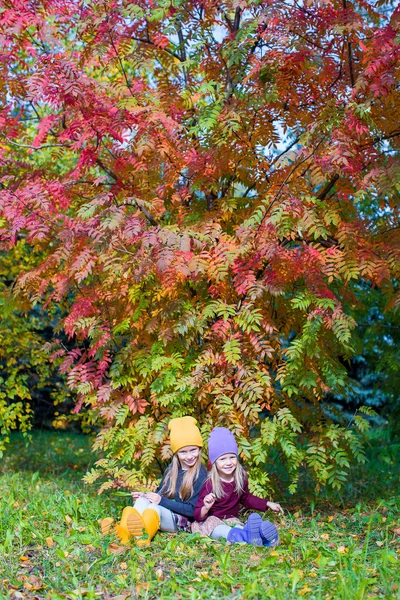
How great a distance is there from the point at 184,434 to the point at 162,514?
0.53m

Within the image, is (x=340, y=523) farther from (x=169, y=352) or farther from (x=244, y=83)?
(x=244, y=83)

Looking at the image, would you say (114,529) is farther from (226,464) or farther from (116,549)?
(226,464)

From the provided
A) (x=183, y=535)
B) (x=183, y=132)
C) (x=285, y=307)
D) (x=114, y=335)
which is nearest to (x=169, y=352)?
(x=114, y=335)

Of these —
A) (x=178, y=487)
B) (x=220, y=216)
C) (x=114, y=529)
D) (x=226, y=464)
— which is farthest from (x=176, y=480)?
(x=220, y=216)

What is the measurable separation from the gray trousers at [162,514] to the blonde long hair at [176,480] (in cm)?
15

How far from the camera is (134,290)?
529 centimetres

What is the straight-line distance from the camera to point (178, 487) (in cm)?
479

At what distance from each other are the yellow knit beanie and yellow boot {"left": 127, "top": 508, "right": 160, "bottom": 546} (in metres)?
0.46

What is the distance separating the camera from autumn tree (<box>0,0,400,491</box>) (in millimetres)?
4758

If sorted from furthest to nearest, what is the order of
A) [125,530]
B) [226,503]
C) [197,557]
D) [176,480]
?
[176,480]
[226,503]
[125,530]
[197,557]

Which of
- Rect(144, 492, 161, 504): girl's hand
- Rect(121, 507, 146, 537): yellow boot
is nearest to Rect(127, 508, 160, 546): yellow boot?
Rect(121, 507, 146, 537): yellow boot

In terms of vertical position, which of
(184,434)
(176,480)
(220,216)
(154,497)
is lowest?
(154,497)

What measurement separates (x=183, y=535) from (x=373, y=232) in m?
2.52

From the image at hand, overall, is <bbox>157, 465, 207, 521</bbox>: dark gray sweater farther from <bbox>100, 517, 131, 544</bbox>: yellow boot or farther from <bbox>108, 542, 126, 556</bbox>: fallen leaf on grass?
<bbox>108, 542, 126, 556</bbox>: fallen leaf on grass
